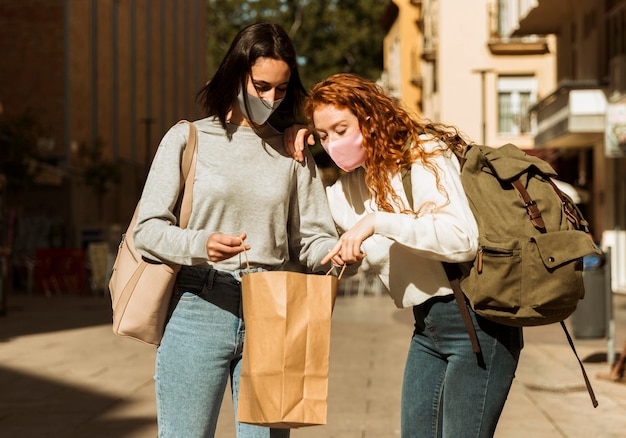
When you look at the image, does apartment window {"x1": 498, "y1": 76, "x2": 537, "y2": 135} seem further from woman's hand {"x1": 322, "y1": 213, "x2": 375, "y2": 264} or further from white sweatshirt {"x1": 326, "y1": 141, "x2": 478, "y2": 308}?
woman's hand {"x1": 322, "y1": 213, "x2": 375, "y2": 264}

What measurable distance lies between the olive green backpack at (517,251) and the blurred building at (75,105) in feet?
75.0

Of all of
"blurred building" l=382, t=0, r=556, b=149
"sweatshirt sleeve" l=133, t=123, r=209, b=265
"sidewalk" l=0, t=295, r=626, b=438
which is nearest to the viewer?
"sweatshirt sleeve" l=133, t=123, r=209, b=265

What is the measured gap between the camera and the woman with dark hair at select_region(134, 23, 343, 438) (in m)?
3.51

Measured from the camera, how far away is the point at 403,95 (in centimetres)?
5359

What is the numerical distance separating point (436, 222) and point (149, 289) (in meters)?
0.91

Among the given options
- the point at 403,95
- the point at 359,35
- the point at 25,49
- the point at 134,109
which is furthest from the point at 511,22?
the point at 359,35

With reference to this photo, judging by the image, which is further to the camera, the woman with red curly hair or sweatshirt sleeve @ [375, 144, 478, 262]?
the woman with red curly hair

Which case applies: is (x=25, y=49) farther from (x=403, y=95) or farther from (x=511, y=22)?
(x=403, y=95)

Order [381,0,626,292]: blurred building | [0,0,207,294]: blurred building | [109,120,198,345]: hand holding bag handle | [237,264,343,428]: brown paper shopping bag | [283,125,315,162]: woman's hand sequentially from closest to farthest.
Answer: [237,264,343,428]: brown paper shopping bag → [109,120,198,345]: hand holding bag handle → [283,125,315,162]: woman's hand → [381,0,626,292]: blurred building → [0,0,207,294]: blurred building

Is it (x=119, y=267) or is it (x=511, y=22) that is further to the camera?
(x=511, y=22)

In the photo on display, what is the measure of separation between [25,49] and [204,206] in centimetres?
3216

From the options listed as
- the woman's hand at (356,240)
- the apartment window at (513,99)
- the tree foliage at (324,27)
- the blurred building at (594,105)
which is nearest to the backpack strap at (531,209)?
the woman's hand at (356,240)

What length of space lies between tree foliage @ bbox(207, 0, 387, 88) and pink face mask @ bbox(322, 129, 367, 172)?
5154cm

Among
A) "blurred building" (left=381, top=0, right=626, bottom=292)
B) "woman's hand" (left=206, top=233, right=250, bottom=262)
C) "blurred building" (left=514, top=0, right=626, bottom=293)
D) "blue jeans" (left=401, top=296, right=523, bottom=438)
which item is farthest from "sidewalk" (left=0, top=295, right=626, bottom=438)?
"blurred building" (left=381, top=0, right=626, bottom=292)
